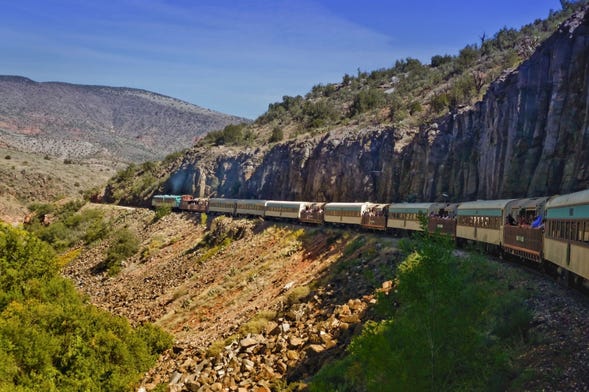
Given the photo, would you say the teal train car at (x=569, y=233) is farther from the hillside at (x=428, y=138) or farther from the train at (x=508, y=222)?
the hillside at (x=428, y=138)

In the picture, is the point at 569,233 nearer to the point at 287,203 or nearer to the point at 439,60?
the point at 287,203

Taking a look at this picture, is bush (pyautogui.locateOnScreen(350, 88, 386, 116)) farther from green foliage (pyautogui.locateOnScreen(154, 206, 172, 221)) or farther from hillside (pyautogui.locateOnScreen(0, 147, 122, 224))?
hillside (pyautogui.locateOnScreen(0, 147, 122, 224))

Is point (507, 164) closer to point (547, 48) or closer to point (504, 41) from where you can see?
point (547, 48)

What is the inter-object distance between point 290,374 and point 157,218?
206ft

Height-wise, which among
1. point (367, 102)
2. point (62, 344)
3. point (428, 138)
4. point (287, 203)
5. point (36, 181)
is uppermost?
point (367, 102)

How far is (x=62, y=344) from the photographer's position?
29.4 m

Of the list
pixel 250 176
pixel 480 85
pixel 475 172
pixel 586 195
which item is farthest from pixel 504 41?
pixel 586 195

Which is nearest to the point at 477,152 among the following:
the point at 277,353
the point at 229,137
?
the point at 277,353

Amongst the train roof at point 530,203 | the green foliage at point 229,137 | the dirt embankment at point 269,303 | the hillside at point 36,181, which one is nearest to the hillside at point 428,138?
the green foliage at point 229,137

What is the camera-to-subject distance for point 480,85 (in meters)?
65.4

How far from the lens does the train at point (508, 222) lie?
17609 millimetres

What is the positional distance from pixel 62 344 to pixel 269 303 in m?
10.7

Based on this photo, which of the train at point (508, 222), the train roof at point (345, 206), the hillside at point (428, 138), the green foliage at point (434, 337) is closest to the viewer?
the green foliage at point (434, 337)

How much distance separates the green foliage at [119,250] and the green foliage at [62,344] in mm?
23826
